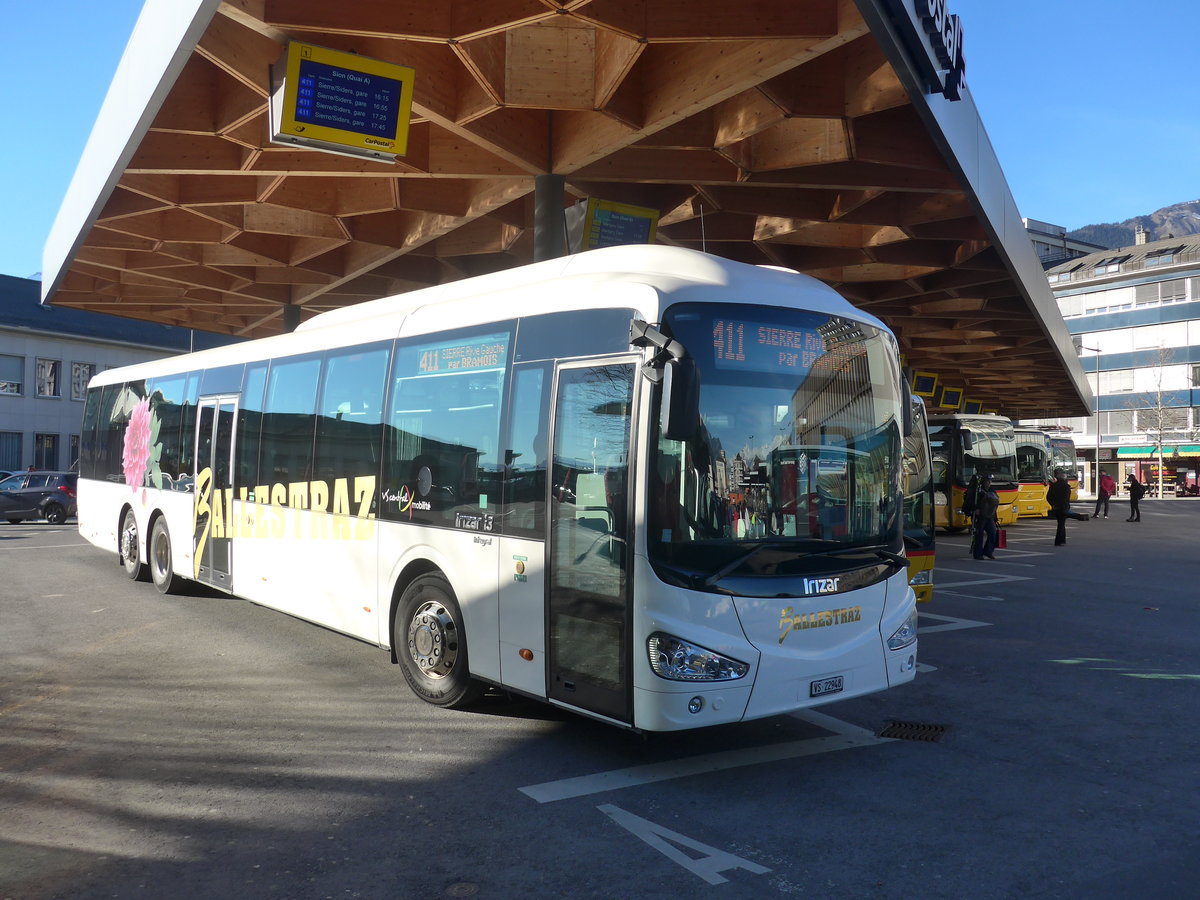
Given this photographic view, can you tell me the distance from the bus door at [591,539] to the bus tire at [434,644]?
1.19 m

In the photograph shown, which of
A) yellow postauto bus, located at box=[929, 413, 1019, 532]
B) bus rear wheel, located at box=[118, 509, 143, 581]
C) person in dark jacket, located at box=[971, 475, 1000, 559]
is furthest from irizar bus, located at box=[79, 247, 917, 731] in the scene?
yellow postauto bus, located at box=[929, 413, 1019, 532]

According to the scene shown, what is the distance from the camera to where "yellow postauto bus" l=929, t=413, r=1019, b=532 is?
84.9 feet

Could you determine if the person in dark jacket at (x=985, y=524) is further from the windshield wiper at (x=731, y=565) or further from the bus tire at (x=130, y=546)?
the windshield wiper at (x=731, y=565)

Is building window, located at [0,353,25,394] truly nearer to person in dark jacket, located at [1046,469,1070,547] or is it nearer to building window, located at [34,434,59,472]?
building window, located at [34,434,59,472]

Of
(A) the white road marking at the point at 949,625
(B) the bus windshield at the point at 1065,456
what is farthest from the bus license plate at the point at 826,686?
(B) the bus windshield at the point at 1065,456

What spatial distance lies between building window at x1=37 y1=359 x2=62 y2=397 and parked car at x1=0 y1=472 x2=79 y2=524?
1949 cm

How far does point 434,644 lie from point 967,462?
2441cm

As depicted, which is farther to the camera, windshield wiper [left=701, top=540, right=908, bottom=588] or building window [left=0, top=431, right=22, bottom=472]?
building window [left=0, top=431, right=22, bottom=472]

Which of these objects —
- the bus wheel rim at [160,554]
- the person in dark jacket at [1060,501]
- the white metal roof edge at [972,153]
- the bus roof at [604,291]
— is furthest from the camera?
the person in dark jacket at [1060,501]

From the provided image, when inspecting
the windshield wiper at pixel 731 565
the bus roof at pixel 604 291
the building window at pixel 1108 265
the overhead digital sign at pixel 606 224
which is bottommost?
the windshield wiper at pixel 731 565

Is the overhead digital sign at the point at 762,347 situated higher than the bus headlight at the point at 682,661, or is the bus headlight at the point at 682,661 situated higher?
the overhead digital sign at the point at 762,347

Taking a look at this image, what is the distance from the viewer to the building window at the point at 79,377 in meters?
48.8

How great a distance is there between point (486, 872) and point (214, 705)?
152 inches

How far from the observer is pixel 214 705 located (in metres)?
7.50
